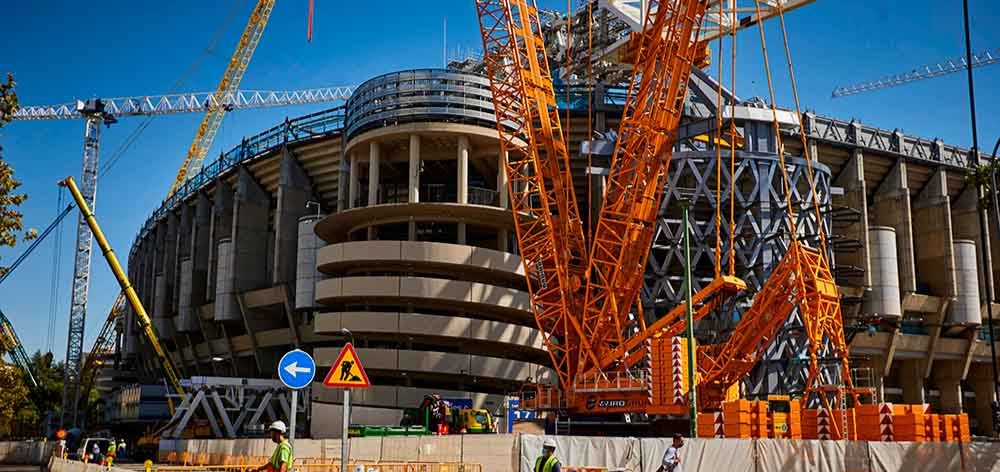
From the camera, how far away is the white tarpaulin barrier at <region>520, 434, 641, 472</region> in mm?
26125

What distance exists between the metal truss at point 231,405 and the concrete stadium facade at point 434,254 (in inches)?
122

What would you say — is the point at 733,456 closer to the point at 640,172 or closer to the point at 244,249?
the point at 640,172

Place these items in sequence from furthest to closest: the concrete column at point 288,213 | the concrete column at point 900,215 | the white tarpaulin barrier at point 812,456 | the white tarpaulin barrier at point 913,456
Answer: the concrete column at point 288,213, the concrete column at point 900,215, the white tarpaulin barrier at point 812,456, the white tarpaulin barrier at point 913,456

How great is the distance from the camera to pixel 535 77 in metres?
61.8

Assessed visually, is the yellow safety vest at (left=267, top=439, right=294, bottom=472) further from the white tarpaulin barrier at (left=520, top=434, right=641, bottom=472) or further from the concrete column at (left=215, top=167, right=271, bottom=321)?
the concrete column at (left=215, top=167, right=271, bottom=321)

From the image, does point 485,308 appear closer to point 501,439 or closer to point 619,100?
point 619,100

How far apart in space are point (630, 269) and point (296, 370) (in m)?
43.6

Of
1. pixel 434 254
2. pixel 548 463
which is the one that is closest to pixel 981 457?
pixel 548 463

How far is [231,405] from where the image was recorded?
229 ft

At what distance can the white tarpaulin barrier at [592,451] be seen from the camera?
85.7 feet

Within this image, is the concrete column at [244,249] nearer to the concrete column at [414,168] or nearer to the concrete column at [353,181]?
the concrete column at [353,181]

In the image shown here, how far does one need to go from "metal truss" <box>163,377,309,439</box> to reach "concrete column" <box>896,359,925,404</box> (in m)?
49.6

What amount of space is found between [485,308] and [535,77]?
18.3 metres

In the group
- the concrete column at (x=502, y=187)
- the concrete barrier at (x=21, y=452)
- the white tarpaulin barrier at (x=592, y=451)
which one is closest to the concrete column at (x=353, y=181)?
the concrete column at (x=502, y=187)
